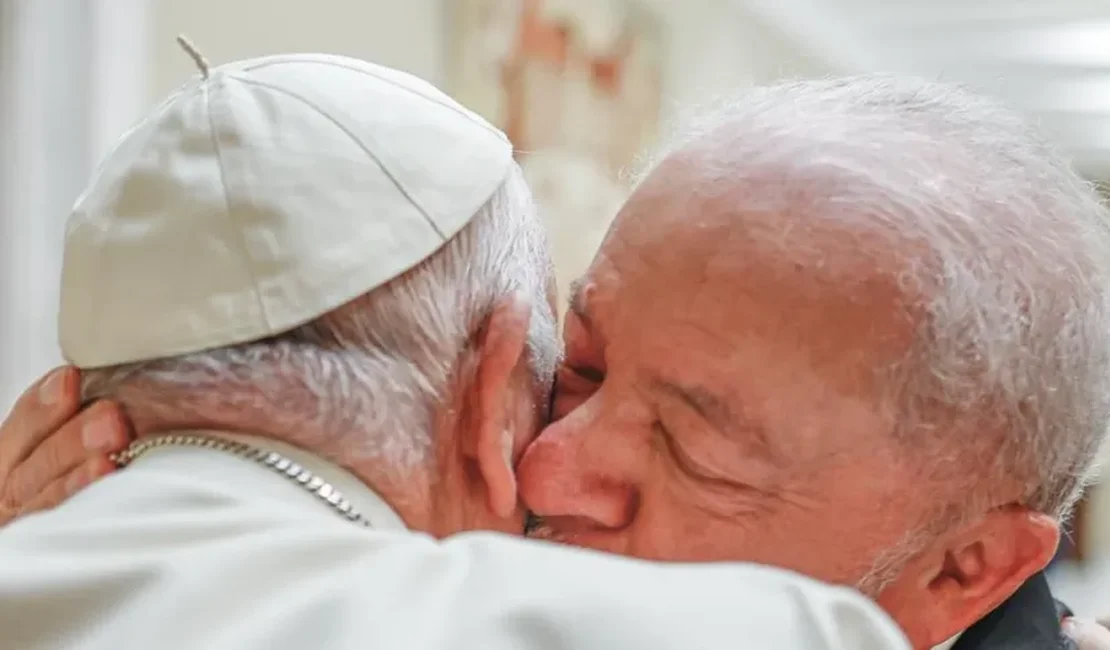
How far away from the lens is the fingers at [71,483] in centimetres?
67

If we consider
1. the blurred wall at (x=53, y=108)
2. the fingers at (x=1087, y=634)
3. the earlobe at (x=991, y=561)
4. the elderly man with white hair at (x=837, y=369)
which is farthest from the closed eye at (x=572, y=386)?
the blurred wall at (x=53, y=108)

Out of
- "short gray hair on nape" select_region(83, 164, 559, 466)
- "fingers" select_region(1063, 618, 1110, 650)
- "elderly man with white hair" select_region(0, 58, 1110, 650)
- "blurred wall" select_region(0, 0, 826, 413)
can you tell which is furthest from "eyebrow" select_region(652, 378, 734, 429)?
"blurred wall" select_region(0, 0, 826, 413)

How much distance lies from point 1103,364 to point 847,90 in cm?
23

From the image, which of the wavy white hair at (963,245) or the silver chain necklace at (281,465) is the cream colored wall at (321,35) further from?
the silver chain necklace at (281,465)

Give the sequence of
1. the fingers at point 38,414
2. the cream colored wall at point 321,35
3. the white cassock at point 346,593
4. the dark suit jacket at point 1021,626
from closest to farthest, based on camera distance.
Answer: the white cassock at point 346,593
the fingers at point 38,414
the dark suit jacket at point 1021,626
the cream colored wall at point 321,35

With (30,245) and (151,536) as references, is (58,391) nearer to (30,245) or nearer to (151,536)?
(151,536)

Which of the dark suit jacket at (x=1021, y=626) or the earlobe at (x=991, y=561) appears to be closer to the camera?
the earlobe at (x=991, y=561)

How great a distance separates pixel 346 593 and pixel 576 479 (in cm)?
26

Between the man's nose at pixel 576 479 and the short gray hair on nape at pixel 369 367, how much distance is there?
2.9 inches

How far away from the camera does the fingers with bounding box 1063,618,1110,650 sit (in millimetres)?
988

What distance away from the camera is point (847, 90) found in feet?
2.80

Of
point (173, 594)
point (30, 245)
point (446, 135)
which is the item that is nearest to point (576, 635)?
point (173, 594)

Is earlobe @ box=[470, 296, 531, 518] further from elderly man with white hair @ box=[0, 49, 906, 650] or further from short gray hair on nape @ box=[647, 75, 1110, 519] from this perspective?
short gray hair on nape @ box=[647, 75, 1110, 519]

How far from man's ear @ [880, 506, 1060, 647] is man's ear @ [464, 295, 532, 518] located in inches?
9.9
